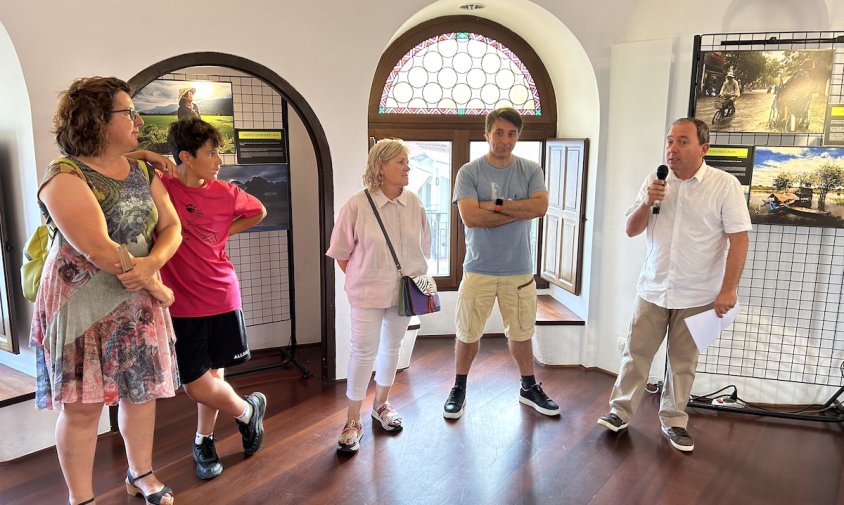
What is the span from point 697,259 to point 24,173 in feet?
10.5

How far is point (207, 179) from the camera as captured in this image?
8.19 ft

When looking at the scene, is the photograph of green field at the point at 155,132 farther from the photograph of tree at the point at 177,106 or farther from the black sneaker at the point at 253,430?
the black sneaker at the point at 253,430

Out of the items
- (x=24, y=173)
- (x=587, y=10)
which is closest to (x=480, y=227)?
(x=587, y=10)

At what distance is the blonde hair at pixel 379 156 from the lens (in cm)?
274

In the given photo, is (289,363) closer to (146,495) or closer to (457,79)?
(146,495)

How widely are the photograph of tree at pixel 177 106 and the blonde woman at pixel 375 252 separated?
1076 mm

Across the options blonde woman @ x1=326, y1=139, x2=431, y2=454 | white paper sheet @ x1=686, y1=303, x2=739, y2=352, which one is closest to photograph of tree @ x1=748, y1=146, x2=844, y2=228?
white paper sheet @ x1=686, y1=303, x2=739, y2=352

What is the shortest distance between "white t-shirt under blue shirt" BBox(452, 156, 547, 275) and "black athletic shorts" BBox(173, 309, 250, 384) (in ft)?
4.19

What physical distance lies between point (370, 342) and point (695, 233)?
5.26ft

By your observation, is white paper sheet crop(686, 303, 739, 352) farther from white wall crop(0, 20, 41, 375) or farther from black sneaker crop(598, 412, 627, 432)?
→ white wall crop(0, 20, 41, 375)

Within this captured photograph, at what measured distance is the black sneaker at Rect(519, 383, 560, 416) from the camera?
3.34 m

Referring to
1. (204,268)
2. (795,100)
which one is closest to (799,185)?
(795,100)

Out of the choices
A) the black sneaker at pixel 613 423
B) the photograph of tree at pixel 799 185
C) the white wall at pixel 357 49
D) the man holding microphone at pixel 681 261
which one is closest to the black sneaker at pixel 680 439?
the man holding microphone at pixel 681 261

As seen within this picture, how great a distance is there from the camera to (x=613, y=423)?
3125 mm
